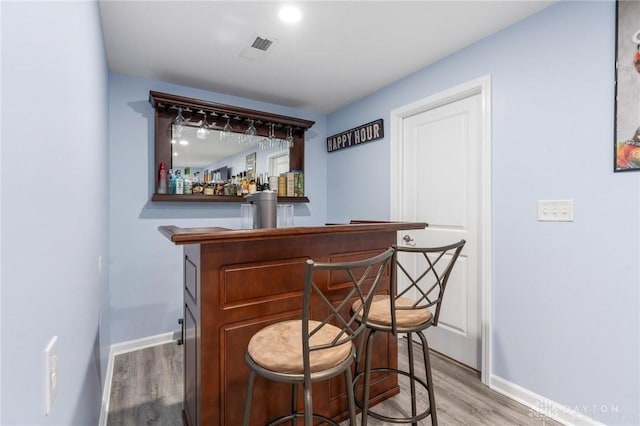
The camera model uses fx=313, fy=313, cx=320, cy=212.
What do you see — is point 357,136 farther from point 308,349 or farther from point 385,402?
point 308,349

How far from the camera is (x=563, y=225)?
1.86 meters

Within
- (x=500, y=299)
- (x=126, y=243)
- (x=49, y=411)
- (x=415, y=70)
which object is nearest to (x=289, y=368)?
(x=49, y=411)

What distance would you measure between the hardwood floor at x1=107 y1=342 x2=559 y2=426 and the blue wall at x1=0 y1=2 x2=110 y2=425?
91cm

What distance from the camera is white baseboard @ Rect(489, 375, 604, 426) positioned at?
1771 millimetres

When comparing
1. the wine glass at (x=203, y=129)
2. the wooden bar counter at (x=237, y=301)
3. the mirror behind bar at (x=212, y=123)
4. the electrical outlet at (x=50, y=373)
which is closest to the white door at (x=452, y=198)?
the wooden bar counter at (x=237, y=301)

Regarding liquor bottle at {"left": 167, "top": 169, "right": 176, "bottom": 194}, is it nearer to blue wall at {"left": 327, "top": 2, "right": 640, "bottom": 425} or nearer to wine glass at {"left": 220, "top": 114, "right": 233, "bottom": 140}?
wine glass at {"left": 220, "top": 114, "right": 233, "bottom": 140}

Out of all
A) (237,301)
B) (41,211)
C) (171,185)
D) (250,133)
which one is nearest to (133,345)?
(171,185)

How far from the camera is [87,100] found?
1368 millimetres

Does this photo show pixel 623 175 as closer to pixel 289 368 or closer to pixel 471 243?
pixel 471 243

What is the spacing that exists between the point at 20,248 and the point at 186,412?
1.59 metres

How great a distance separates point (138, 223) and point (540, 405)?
3329 millimetres

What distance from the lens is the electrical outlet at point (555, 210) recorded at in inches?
71.9

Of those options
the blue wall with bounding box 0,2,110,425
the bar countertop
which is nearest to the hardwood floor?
the blue wall with bounding box 0,2,110,425

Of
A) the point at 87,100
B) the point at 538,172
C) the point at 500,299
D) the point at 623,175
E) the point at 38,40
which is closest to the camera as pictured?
the point at 38,40
